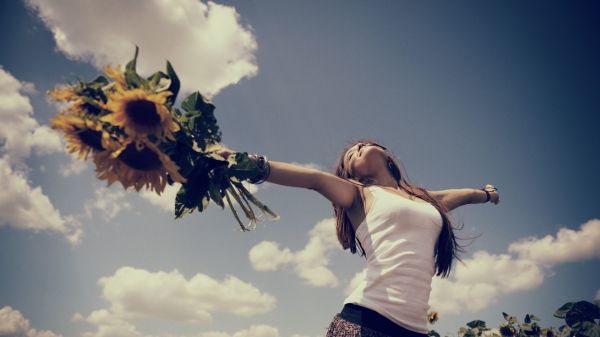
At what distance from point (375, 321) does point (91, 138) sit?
1929 mm

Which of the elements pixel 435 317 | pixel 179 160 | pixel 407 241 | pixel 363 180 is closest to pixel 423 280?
pixel 407 241

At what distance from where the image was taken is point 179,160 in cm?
228

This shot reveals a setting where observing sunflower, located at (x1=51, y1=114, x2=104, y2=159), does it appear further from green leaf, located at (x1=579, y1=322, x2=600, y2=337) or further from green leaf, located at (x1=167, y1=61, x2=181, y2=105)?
green leaf, located at (x1=579, y1=322, x2=600, y2=337)

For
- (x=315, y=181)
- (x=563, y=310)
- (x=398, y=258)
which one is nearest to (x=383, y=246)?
(x=398, y=258)

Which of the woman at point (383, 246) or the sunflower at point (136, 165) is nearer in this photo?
the sunflower at point (136, 165)

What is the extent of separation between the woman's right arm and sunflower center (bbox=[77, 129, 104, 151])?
1.02m

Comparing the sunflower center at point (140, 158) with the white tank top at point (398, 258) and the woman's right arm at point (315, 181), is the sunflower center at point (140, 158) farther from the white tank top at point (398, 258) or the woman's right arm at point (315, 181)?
the white tank top at point (398, 258)

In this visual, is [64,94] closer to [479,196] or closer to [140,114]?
[140,114]

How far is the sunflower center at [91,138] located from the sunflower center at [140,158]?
0.55ft

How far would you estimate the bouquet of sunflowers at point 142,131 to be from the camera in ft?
6.73

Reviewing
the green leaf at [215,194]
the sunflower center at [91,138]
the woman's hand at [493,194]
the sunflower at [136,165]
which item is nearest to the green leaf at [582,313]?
the woman's hand at [493,194]

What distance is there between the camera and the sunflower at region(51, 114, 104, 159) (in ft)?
6.78

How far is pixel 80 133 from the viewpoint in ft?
6.92

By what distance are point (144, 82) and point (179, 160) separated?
0.49 meters
